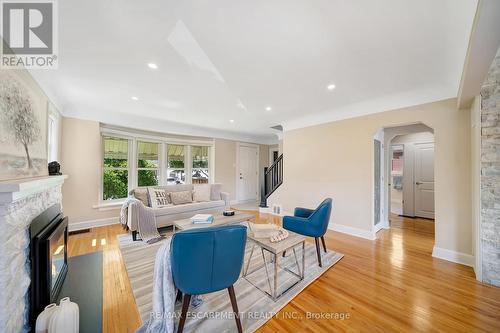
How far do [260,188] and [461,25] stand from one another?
653 cm

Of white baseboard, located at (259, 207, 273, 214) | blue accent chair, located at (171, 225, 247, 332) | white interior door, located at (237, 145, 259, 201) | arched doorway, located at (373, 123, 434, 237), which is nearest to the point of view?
blue accent chair, located at (171, 225, 247, 332)

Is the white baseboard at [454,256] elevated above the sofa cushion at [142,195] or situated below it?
below

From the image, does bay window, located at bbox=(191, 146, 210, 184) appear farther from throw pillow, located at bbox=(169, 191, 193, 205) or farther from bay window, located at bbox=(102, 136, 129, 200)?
bay window, located at bbox=(102, 136, 129, 200)

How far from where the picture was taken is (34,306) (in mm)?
1446

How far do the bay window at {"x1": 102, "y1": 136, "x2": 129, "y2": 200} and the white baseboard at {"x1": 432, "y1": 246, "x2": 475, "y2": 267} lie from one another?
6236mm

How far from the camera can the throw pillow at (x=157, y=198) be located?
150 inches

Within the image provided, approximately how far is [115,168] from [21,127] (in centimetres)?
297

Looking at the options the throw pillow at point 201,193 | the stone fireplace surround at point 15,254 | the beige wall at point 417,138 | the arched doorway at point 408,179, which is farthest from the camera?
the beige wall at point 417,138

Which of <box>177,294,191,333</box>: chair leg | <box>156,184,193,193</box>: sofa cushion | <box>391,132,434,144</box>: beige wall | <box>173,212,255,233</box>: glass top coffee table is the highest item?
<box>391,132,434,144</box>: beige wall

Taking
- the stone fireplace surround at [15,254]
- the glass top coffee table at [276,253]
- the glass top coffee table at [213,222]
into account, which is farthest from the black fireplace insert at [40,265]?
the glass top coffee table at [276,253]

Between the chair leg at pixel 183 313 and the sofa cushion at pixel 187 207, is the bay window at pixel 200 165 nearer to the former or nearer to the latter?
the sofa cushion at pixel 187 207

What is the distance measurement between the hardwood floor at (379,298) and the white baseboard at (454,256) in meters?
0.11

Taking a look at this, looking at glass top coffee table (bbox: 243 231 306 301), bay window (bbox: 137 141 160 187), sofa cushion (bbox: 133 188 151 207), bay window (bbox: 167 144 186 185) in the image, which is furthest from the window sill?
glass top coffee table (bbox: 243 231 306 301)

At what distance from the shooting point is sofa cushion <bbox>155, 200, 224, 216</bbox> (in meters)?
3.61
